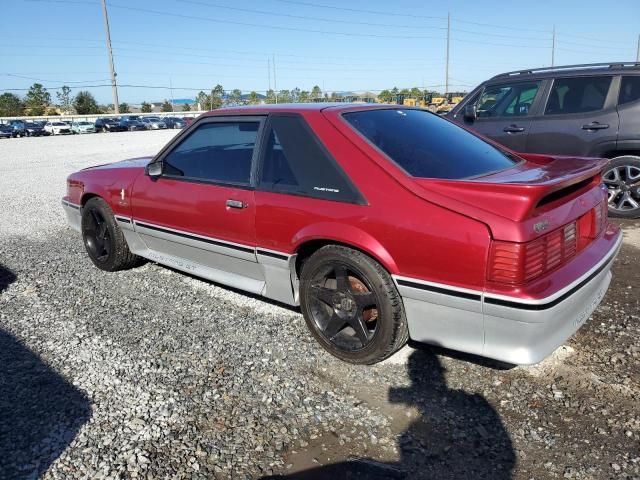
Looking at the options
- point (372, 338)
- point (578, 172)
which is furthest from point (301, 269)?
point (578, 172)

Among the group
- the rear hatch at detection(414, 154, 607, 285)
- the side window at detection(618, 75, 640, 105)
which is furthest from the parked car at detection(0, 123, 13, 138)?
the rear hatch at detection(414, 154, 607, 285)

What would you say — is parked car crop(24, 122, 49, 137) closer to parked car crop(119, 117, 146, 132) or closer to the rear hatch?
parked car crop(119, 117, 146, 132)

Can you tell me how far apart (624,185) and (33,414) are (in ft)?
20.7

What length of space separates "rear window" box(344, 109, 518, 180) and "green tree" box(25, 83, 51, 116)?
69.6 meters

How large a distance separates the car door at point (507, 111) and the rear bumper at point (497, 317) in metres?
4.18

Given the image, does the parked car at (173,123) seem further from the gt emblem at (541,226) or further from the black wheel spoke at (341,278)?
the gt emblem at (541,226)

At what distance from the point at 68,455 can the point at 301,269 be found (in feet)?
5.24

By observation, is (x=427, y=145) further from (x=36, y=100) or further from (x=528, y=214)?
(x=36, y=100)

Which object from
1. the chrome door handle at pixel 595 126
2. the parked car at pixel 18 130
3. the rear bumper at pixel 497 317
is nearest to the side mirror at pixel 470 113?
the chrome door handle at pixel 595 126

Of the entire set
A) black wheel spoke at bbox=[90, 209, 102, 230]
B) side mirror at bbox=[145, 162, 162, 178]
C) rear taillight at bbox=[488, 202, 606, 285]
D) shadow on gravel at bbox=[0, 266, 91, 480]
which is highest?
side mirror at bbox=[145, 162, 162, 178]

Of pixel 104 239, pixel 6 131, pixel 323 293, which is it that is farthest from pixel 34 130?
pixel 323 293

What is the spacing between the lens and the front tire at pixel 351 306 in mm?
2816

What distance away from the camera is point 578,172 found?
282 cm

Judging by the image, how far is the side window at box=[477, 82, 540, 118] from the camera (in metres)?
6.65
